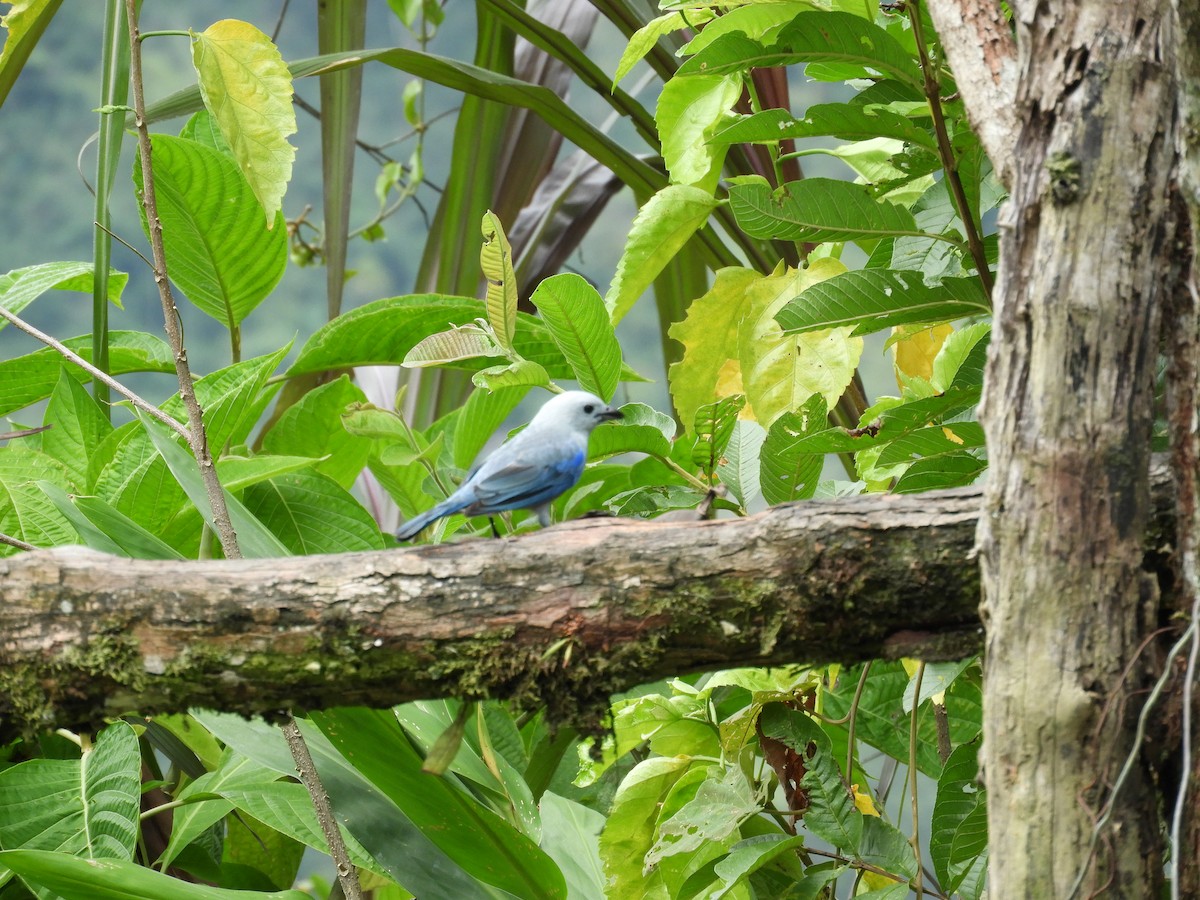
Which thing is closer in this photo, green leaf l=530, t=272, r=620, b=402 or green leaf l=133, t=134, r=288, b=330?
green leaf l=530, t=272, r=620, b=402

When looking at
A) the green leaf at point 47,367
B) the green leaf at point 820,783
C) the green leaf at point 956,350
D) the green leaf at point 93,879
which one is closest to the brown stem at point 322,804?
the green leaf at point 93,879

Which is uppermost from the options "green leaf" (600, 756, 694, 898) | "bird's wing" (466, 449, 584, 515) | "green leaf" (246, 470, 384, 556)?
"bird's wing" (466, 449, 584, 515)

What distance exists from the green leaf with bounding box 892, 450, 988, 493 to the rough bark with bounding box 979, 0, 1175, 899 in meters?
0.44

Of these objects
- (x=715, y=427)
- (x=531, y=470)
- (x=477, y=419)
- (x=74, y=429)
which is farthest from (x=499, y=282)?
(x=74, y=429)

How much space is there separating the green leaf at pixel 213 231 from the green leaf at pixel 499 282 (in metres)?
0.56

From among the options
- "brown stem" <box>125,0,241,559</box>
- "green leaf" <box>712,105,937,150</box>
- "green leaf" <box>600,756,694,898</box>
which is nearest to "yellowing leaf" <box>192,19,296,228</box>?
"brown stem" <box>125,0,241,559</box>

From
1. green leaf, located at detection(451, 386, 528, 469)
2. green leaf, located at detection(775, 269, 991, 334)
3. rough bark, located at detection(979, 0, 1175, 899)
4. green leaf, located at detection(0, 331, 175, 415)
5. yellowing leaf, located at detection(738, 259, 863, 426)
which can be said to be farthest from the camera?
green leaf, located at detection(0, 331, 175, 415)

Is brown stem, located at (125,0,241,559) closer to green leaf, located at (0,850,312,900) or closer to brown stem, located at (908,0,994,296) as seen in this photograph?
green leaf, located at (0,850,312,900)

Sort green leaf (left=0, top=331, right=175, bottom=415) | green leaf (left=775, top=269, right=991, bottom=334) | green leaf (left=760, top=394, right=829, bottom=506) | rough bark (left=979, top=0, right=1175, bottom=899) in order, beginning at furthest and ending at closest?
green leaf (left=0, top=331, right=175, bottom=415), green leaf (left=760, top=394, right=829, bottom=506), green leaf (left=775, top=269, right=991, bottom=334), rough bark (left=979, top=0, right=1175, bottom=899)

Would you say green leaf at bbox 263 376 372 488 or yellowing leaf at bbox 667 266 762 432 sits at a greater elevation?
yellowing leaf at bbox 667 266 762 432

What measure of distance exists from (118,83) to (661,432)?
0.90 metres

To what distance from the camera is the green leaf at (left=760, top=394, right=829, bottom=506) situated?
1.15 metres

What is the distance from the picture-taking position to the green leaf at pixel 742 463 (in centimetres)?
128

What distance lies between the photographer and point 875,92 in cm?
116
